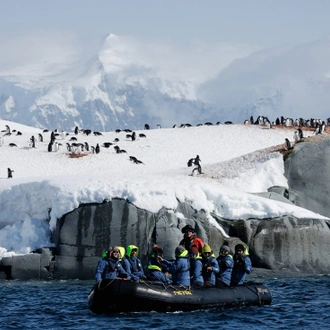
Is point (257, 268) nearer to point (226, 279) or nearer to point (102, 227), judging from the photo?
point (102, 227)

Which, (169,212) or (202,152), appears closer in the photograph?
(169,212)

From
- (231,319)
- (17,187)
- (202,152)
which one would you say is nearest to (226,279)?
(231,319)

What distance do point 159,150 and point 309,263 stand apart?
23.8 meters

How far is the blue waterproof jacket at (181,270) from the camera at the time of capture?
25078mm

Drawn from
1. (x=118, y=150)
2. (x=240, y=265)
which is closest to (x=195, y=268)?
(x=240, y=265)

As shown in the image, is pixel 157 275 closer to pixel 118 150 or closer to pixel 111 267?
pixel 111 267

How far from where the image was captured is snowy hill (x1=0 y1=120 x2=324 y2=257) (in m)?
35.2

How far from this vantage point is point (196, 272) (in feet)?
84.8

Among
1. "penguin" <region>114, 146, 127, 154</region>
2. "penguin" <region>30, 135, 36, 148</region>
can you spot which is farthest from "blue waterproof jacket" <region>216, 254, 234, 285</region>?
"penguin" <region>30, 135, 36, 148</region>

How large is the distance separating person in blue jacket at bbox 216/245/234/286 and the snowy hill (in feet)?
28.4

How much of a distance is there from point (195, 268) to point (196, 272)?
0.12 meters

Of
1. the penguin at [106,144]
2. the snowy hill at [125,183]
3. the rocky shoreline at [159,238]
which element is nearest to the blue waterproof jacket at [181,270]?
the rocky shoreline at [159,238]

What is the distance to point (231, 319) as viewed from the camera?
24.2m

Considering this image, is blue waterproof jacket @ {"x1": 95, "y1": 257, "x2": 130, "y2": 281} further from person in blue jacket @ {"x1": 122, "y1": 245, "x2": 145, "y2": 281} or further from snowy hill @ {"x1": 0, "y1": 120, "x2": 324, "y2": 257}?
snowy hill @ {"x1": 0, "y1": 120, "x2": 324, "y2": 257}
